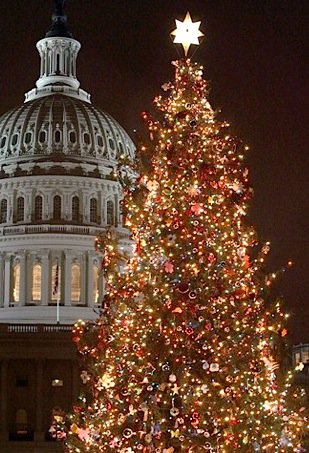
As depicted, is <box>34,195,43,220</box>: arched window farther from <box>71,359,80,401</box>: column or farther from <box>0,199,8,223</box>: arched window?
<box>71,359,80,401</box>: column

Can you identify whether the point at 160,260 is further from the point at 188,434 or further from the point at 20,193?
the point at 20,193

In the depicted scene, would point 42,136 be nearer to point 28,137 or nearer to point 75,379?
point 28,137

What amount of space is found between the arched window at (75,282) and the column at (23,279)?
3.85 m

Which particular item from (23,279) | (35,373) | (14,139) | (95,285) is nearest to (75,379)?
(35,373)

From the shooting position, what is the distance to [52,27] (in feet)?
333

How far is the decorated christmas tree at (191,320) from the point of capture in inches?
746

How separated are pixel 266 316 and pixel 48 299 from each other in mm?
63312

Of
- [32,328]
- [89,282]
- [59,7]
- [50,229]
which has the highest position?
[59,7]

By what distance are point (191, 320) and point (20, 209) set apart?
6942 centimetres

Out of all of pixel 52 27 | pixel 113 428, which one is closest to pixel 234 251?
pixel 113 428

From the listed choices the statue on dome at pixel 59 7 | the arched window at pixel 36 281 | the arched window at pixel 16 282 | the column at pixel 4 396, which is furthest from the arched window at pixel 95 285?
the statue on dome at pixel 59 7

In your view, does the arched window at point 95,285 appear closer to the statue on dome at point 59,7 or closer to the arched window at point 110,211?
the arched window at point 110,211

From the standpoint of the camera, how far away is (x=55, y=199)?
87.5 m

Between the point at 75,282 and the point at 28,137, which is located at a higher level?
the point at 28,137
